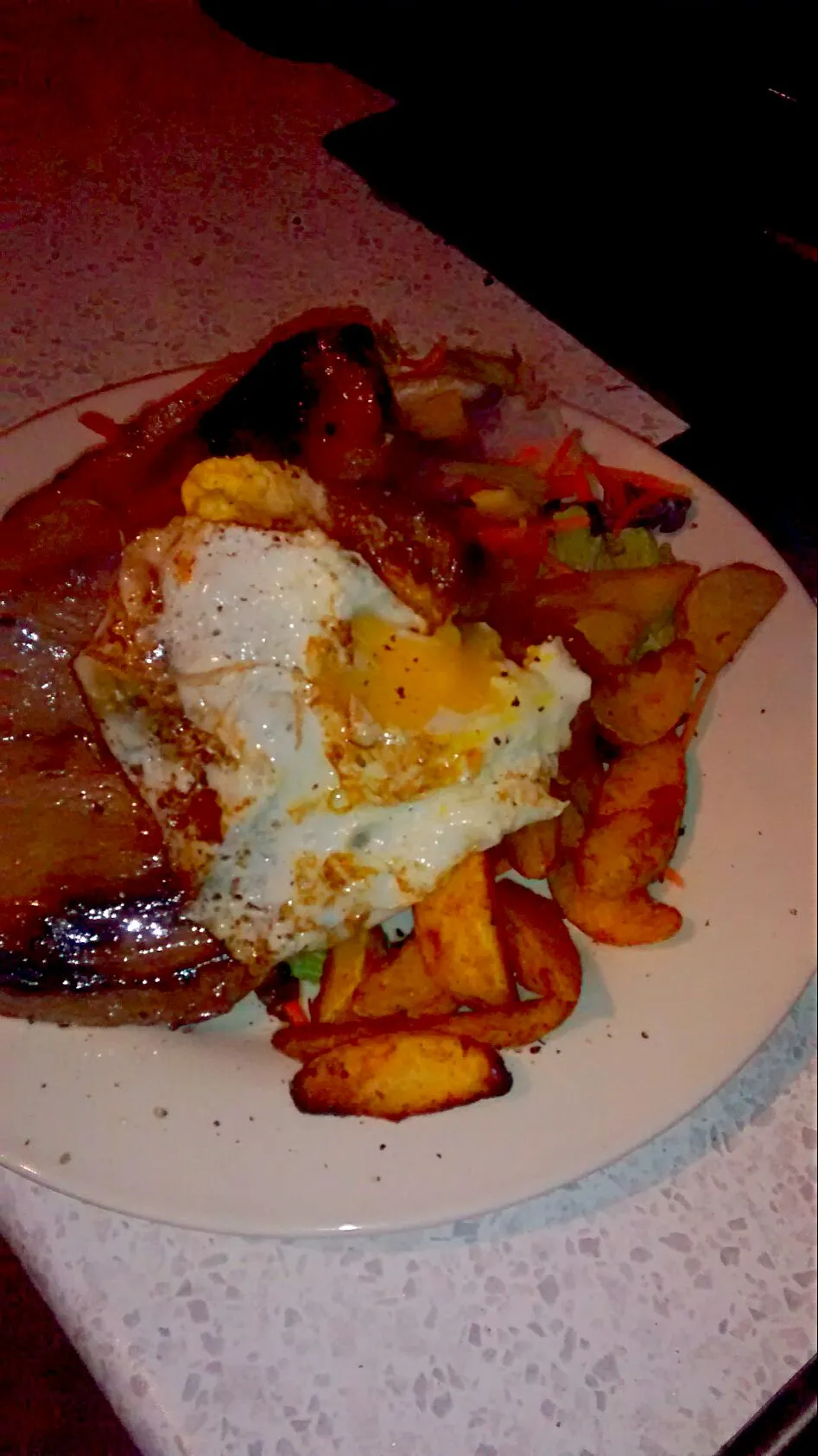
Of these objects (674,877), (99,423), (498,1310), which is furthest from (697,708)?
(99,423)

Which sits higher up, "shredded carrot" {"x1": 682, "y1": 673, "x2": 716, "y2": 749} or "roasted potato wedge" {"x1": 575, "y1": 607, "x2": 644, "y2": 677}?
"roasted potato wedge" {"x1": 575, "y1": 607, "x2": 644, "y2": 677}

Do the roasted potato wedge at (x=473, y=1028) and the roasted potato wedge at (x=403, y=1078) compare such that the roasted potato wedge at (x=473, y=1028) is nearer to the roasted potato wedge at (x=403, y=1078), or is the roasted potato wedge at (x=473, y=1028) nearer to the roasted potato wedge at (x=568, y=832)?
the roasted potato wedge at (x=403, y=1078)

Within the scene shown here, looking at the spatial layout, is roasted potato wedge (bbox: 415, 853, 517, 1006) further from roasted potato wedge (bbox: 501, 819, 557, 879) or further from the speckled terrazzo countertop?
the speckled terrazzo countertop

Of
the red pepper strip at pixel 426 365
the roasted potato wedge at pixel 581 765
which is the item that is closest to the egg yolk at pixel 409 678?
the roasted potato wedge at pixel 581 765

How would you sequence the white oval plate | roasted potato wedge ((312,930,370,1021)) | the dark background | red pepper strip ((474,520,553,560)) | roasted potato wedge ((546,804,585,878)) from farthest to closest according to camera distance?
the dark background, red pepper strip ((474,520,553,560)), roasted potato wedge ((546,804,585,878)), roasted potato wedge ((312,930,370,1021)), the white oval plate

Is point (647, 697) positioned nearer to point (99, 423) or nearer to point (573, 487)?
point (573, 487)

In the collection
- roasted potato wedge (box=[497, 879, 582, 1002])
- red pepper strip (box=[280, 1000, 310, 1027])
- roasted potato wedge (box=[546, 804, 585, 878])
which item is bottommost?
red pepper strip (box=[280, 1000, 310, 1027])

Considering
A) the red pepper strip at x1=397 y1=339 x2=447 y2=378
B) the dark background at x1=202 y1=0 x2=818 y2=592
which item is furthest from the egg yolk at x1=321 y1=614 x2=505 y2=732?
the dark background at x1=202 y1=0 x2=818 y2=592
